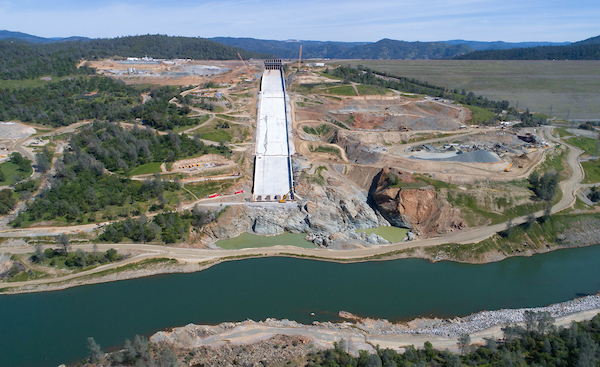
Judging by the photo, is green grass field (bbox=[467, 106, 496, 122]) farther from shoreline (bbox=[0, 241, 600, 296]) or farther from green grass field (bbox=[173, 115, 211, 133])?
green grass field (bbox=[173, 115, 211, 133])

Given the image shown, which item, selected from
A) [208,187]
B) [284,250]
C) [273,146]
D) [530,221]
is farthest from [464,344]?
[273,146]

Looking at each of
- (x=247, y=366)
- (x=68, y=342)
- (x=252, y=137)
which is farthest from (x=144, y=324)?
(x=252, y=137)

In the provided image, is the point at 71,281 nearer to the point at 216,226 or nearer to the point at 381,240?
the point at 216,226

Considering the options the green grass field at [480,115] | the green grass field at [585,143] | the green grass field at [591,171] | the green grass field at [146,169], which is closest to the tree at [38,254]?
the green grass field at [146,169]

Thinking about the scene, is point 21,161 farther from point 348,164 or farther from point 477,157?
point 477,157

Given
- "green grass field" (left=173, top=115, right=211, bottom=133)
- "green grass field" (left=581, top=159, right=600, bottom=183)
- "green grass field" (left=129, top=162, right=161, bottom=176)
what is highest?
"green grass field" (left=173, top=115, right=211, bottom=133)

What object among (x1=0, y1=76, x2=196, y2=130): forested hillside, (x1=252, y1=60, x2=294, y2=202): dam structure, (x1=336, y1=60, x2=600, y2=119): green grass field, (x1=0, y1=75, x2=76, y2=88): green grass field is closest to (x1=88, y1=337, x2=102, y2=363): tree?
(x1=252, y1=60, x2=294, y2=202): dam structure
